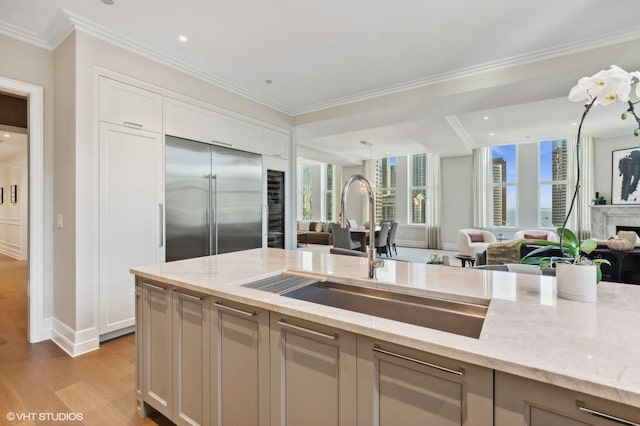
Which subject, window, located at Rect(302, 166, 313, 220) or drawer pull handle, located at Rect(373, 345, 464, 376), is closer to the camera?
drawer pull handle, located at Rect(373, 345, 464, 376)

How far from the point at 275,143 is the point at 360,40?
2.12 meters

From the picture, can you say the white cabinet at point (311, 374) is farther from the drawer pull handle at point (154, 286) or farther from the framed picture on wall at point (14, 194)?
the framed picture on wall at point (14, 194)

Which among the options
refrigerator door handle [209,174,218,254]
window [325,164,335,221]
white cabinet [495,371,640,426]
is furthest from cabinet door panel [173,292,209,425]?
window [325,164,335,221]

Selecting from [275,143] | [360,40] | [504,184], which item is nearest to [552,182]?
[504,184]

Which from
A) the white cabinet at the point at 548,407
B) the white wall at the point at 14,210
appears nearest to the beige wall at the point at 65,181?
the white cabinet at the point at 548,407

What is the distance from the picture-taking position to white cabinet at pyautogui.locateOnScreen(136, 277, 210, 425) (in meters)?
1.45

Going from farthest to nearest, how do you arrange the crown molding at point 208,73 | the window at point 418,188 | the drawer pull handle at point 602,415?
1. the window at point 418,188
2. the crown molding at point 208,73
3. the drawer pull handle at point 602,415

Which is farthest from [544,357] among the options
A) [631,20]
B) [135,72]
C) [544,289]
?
[135,72]

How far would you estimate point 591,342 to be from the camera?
0.82 m

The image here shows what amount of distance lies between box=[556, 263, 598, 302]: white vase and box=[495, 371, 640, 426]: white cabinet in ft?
2.08

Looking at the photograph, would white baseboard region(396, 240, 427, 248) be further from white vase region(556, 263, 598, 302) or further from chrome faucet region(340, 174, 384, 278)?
white vase region(556, 263, 598, 302)

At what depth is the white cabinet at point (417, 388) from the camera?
2.60 ft

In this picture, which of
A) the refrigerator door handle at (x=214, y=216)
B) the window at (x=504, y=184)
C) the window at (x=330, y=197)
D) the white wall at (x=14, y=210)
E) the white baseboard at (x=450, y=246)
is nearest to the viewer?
the refrigerator door handle at (x=214, y=216)

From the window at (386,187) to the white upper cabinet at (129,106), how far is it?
837 centimetres
